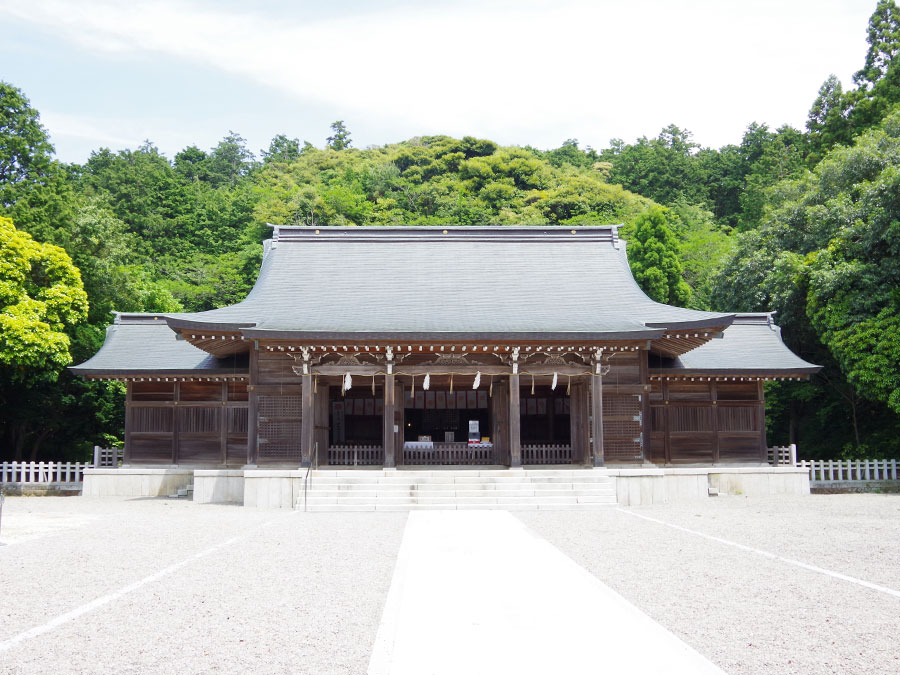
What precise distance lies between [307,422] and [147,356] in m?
7.03

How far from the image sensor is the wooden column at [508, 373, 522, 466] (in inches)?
675

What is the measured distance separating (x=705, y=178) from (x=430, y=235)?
41858mm

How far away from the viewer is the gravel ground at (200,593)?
206 inches

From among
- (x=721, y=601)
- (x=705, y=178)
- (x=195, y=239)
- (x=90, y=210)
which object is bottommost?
(x=721, y=601)

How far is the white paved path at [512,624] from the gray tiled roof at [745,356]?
1221 centimetres

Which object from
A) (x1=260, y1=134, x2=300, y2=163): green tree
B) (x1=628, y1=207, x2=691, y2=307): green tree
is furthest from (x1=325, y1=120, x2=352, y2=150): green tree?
(x1=628, y1=207, x2=691, y2=307): green tree

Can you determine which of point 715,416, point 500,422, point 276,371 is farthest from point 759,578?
point 715,416

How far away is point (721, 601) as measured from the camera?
6770 mm

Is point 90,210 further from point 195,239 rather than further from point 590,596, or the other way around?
point 590,596

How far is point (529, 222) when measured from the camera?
48.5 m

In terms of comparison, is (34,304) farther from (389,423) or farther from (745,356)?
(745,356)

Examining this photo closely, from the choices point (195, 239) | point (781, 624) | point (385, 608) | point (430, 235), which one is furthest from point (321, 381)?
point (195, 239)

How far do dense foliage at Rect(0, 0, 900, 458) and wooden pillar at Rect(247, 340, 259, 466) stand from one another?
269 inches

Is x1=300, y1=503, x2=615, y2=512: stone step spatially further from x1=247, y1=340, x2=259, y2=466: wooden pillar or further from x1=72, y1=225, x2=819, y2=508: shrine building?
x1=247, y1=340, x2=259, y2=466: wooden pillar
